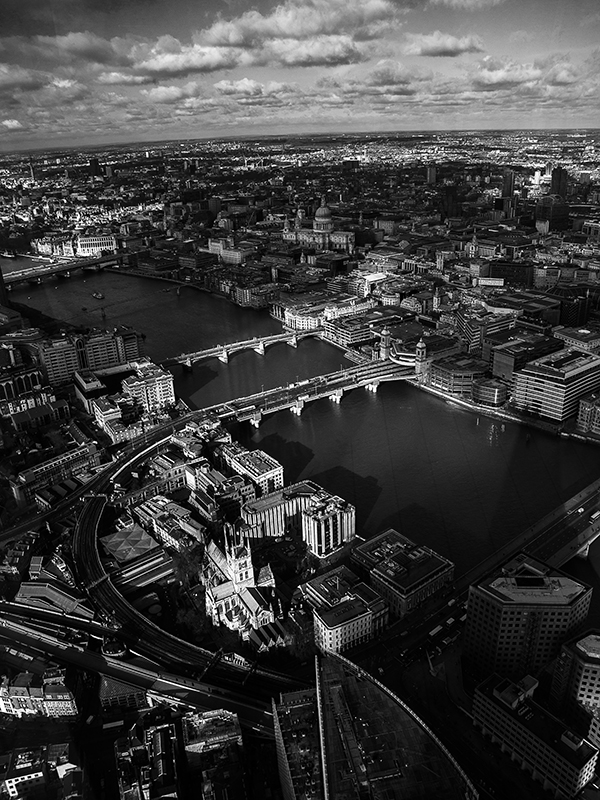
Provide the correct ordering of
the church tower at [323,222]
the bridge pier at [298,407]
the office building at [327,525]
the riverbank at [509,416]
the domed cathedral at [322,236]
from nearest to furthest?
1. the office building at [327,525]
2. the riverbank at [509,416]
3. the bridge pier at [298,407]
4. the domed cathedral at [322,236]
5. the church tower at [323,222]

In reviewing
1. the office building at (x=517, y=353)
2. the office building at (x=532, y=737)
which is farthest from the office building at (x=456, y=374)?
the office building at (x=532, y=737)

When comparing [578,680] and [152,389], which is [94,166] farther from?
[578,680]

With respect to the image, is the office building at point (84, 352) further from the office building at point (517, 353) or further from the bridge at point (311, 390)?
the office building at point (517, 353)

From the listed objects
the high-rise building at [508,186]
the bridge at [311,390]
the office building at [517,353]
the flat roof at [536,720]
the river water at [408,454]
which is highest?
the high-rise building at [508,186]

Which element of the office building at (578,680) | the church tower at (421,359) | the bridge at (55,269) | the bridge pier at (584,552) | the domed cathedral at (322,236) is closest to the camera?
the office building at (578,680)

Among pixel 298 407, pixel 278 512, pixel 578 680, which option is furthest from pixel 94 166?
pixel 578 680

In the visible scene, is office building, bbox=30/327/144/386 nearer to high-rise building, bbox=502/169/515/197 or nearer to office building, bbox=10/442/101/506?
office building, bbox=10/442/101/506
